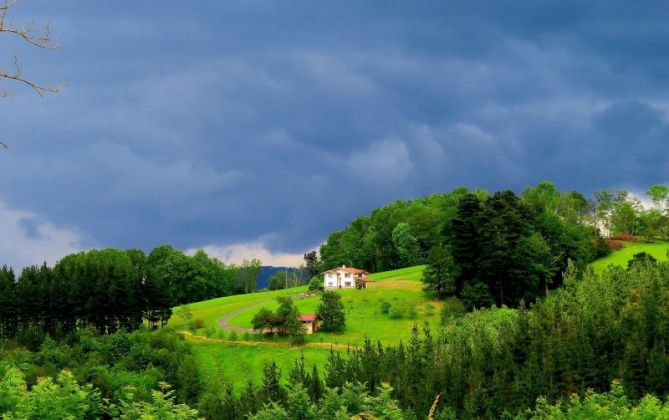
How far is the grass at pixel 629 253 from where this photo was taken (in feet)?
324

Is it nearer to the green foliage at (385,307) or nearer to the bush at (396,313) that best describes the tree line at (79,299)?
the green foliage at (385,307)

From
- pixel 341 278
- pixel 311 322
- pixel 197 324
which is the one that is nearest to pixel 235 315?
pixel 197 324

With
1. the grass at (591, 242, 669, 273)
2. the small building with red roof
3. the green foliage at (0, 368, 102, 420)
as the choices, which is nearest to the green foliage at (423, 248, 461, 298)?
the small building with red roof

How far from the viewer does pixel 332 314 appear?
78438 mm

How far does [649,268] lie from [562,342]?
20550 mm

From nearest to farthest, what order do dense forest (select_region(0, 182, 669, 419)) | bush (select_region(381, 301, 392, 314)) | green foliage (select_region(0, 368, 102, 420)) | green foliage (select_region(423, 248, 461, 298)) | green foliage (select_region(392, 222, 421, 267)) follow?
green foliage (select_region(0, 368, 102, 420))
dense forest (select_region(0, 182, 669, 419))
bush (select_region(381, 301, 392, 314))
green foliage (select_region(423, 248, 461, 298))
green foliage (select_region(392, 222, 421, 267))

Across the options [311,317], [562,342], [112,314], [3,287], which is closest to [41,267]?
[3,287]

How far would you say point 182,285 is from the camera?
132 meters

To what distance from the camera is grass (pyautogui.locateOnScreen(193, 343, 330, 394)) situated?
63750mm

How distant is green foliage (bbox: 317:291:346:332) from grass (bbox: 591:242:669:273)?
41.0 metres

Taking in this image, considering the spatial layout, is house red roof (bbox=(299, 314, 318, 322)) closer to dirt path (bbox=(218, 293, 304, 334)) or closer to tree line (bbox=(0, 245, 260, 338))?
dirt path (bbox=(218, 293, 304, 334))

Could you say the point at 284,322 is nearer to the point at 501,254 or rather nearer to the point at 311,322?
the point at 311,322

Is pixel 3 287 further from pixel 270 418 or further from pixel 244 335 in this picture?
pixel 270 418

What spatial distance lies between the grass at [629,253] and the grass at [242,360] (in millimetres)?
49501
